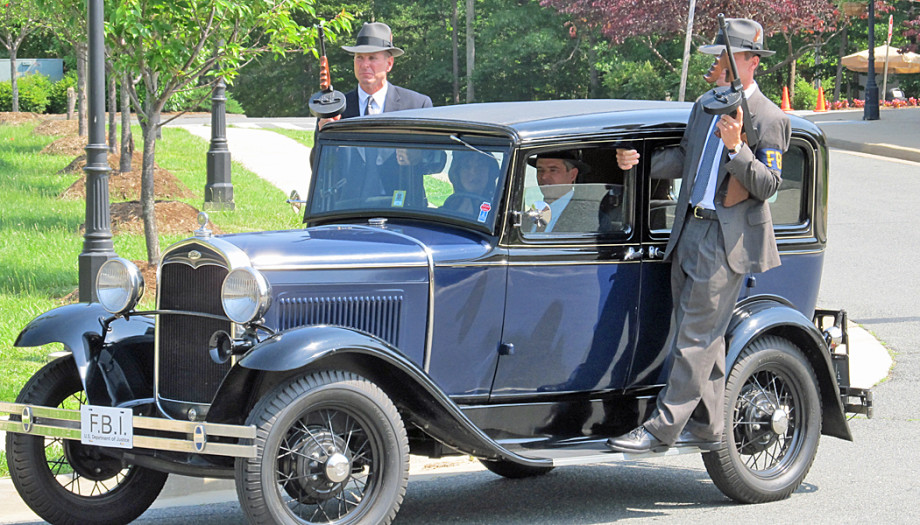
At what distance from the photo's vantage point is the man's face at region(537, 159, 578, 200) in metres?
5.57

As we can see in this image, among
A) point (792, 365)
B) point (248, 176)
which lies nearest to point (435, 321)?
point (792, 365)

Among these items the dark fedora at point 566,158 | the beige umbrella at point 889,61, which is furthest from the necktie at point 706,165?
the beige umbrella at point 889,61

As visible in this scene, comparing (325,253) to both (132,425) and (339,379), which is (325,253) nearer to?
(339,379)

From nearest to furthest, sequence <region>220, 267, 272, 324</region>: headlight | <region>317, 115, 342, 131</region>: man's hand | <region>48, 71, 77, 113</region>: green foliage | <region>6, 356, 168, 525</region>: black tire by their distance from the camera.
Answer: <region>220, 267, 272, 324</region>: headlight
<region>6, 356, 168, 525</region>: black tire
<region>317, 115, 342, 131</region>: man's hand
<region>48, 71, 77, 113</region>: green foliage

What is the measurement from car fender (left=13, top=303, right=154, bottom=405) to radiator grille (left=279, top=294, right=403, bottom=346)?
36.3 inches

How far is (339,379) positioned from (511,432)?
1158 mm

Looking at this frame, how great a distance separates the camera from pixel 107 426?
→ 475 cm

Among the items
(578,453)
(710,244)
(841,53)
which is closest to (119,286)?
(578,453)

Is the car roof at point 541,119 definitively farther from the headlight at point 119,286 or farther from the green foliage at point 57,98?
the green foliage at point 57,98

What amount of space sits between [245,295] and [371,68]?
2938mm

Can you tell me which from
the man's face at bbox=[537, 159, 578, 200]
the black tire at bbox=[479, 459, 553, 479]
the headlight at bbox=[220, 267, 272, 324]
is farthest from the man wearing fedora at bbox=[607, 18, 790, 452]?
the headlight at bbox=[220, 267, 272, 324]

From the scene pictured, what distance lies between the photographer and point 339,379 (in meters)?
4.68

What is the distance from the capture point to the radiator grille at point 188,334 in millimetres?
5012

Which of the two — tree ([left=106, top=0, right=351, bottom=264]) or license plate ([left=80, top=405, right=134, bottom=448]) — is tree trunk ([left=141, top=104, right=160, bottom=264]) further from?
license plate ([left=80, top=405, right=134, bottom=448])
